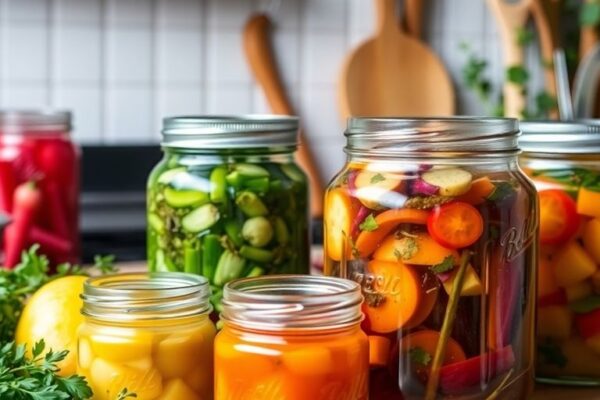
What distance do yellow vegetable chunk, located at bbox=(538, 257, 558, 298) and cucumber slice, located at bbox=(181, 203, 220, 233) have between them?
24 cm

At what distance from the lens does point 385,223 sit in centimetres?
59

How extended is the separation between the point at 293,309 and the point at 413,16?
4.53 ft

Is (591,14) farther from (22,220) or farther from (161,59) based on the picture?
(22,220)

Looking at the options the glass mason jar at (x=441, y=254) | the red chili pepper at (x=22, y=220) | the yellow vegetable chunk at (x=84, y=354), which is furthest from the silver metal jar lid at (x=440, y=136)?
the red chili pepper at (x=22, y=220)

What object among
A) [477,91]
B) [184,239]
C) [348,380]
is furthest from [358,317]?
[477,91]

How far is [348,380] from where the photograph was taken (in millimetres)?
521

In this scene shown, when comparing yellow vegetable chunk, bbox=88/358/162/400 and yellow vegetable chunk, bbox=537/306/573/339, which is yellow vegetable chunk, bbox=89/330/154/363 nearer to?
yellow vegetable chunk, bbox=88/358/162/400

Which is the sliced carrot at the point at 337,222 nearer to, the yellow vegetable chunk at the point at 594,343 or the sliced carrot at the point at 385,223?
the sliced carrot at the point at 385,223

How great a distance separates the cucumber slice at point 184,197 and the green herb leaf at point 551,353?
0.27 metres

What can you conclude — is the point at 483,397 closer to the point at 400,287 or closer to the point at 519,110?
the point at 400,287

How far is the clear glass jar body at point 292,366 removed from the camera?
1.67ft

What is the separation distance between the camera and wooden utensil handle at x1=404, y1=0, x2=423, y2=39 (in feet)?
5.94

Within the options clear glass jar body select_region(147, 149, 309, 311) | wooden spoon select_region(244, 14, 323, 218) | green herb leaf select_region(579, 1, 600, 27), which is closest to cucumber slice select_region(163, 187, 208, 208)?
clear glass jar body select_region(147, 149, 309, 311)

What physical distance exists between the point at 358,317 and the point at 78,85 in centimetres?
123
